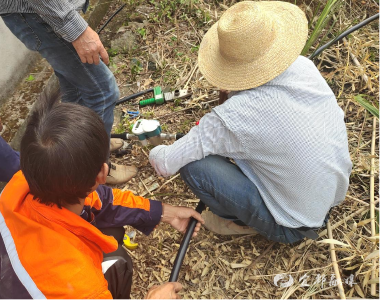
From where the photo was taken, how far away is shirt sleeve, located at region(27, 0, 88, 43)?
5.04 feet

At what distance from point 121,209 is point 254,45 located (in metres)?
1.05

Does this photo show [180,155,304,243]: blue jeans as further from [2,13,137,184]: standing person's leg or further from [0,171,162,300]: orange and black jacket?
[2,13,137,184]: standing person's leg

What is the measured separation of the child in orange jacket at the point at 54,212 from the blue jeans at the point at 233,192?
614 millimetres

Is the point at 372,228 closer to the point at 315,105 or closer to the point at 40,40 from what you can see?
the point at 315,105

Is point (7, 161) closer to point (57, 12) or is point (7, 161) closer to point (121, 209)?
point (121, 209)

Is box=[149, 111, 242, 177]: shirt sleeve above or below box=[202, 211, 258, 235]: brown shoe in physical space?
above

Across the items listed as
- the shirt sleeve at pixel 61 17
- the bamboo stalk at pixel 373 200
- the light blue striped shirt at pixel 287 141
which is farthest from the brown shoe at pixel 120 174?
the bamboo stalk at pixel 373 200

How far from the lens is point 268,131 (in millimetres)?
1367

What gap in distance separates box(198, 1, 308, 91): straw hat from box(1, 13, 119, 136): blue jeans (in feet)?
2.60

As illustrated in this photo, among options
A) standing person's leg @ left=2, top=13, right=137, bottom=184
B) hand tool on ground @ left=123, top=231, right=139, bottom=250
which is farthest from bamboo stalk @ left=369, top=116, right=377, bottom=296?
standing person's leg @ left=2, top=13, right=137, bottom=184

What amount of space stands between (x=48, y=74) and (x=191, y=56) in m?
1.36

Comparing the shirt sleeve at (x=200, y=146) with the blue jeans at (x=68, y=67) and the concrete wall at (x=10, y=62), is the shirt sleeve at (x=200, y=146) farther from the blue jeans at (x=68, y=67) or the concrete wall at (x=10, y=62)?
the concrete wall at (x=10, y=62)

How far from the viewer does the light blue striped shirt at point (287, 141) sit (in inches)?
53.9

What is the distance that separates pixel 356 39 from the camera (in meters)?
2.95
